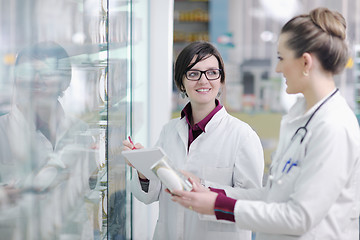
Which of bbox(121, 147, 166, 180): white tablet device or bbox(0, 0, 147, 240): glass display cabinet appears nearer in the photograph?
bbox(0, 0, 147, 240): glass display cabinet

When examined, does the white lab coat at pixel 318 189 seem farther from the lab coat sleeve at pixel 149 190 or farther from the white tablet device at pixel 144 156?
the lab coat sleeve at pixel 149 190

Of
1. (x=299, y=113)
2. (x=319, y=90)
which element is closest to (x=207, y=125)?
(x=299, y=113)

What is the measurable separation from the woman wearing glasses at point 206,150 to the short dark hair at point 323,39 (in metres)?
0.59

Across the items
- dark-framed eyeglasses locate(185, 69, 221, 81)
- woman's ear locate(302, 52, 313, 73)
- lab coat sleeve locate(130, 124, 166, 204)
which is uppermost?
woman's ear locate(302, 52, 313, 73)

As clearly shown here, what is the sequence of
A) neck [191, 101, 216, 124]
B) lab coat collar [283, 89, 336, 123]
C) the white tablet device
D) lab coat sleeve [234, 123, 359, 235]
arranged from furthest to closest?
neck [191, 101, 216, 124], the white tablet device, lab coat collar [283, 89, 336, 123], lab coat sleeve [234, 123, 359, 235]

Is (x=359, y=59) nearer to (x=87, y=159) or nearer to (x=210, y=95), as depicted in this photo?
(x=210, y=95)

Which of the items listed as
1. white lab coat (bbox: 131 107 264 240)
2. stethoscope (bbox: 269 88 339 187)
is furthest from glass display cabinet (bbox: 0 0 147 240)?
stethoscope (bbox: 269 88 339 187)

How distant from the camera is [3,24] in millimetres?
809

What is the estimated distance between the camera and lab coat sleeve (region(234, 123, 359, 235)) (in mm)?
1209

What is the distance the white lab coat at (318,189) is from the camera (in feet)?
3.98

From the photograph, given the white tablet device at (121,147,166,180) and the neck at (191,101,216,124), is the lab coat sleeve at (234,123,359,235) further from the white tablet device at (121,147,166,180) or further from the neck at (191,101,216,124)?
the neck at (191,101,216,124)

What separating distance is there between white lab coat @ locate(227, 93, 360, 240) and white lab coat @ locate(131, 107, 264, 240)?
0.39m

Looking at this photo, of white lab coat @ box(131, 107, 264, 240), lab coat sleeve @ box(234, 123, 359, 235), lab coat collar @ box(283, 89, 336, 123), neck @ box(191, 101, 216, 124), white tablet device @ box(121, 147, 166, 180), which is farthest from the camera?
neck @ box(191, 101, 216, 124)

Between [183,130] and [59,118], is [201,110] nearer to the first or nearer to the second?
[183,130]
